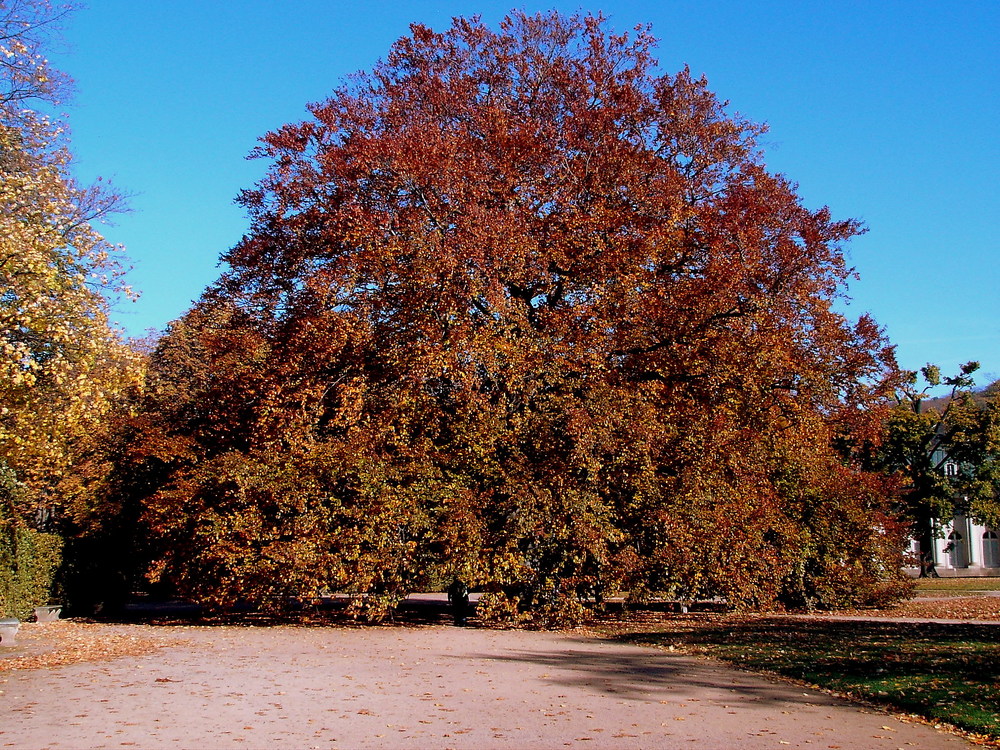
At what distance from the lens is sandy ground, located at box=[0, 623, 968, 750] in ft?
25.2

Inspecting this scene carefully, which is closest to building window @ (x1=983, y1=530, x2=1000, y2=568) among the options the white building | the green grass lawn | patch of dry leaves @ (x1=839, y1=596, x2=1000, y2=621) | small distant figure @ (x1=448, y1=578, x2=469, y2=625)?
the white building

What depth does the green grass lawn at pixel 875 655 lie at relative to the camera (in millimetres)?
Result: 9156

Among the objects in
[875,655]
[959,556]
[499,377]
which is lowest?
[875,655]

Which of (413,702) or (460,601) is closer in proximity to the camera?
(413,702)

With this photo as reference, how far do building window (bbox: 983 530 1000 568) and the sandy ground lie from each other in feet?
163

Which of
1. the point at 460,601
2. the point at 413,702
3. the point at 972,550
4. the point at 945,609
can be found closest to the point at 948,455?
the point at 972,550

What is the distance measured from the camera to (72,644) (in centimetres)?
1442

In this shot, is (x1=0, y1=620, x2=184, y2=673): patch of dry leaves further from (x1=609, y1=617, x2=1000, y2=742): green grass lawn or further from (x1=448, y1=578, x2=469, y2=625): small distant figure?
(x1=609, y1=617, x2=1000, y2=742): green grass lawn

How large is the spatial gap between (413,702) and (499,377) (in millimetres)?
9246

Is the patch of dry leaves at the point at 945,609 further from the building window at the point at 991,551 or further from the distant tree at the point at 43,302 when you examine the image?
the building window at the point at 991,551

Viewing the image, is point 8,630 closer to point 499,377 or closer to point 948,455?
point 499,377

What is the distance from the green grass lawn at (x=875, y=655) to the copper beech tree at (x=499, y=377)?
200cm

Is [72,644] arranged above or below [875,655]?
below

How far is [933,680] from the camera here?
10.3 meters
